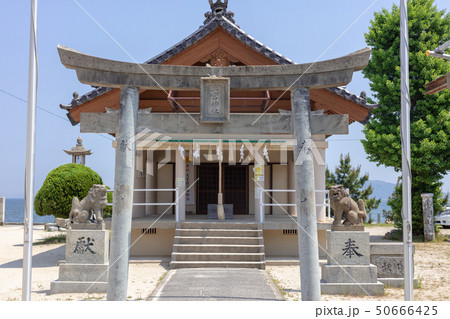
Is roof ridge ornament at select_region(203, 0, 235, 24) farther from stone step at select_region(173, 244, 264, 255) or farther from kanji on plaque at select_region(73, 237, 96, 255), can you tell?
kanji on plaque at select_region(73, 237, 96, 255)

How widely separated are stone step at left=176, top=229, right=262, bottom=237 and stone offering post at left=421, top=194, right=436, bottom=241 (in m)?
9.49

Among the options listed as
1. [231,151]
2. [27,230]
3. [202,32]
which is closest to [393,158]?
[231,151]

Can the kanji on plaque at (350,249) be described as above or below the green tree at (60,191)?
below

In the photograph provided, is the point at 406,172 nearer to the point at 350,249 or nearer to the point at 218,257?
the point at 350,249

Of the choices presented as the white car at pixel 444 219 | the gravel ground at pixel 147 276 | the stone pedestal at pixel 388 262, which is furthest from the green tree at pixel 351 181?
the stone pedestal at pixel 388 262

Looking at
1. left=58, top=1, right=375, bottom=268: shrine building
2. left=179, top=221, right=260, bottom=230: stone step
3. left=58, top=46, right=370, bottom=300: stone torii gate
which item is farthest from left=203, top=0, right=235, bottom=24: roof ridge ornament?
left=58, top=46, right=370, bottom=300: stone torii gate

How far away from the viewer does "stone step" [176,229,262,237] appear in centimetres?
1166

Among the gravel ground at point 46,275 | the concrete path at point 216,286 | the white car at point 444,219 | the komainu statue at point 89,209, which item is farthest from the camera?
the white car at point 444,219

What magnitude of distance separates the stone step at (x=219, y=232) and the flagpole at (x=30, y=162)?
604 centimetres

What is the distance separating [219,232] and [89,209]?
4085 mm

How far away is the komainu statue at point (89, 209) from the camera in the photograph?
902 centimetres

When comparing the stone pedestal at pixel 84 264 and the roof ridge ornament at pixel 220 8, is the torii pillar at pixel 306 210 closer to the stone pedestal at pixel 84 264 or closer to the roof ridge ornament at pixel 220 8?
the stone pedestal at pixel 84 264

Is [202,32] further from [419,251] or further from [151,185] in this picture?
[419,251]

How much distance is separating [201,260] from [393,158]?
11.0 m
